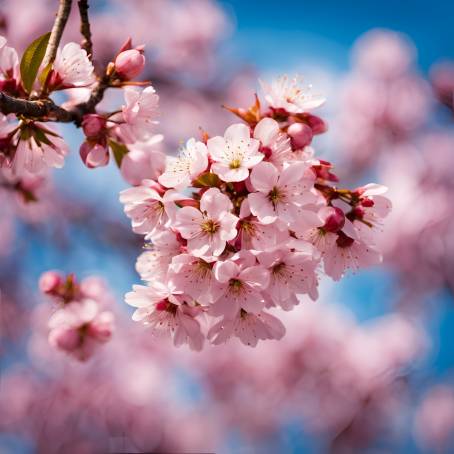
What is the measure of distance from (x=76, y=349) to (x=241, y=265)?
1.17 metres

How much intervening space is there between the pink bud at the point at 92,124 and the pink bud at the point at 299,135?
586mm

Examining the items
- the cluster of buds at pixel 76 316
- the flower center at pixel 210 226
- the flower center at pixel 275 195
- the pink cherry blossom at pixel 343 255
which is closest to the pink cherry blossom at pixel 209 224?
the flower center at pixel 210 226

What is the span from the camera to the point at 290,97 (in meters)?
1.70

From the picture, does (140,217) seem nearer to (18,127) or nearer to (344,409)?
(18,127)

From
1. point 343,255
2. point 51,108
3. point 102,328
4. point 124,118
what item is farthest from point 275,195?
point 102,328

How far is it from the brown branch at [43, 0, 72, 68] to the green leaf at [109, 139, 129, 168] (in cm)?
35

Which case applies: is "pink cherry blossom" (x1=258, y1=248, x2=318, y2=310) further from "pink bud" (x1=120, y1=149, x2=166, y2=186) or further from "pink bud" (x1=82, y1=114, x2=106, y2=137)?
"pink bud" (x1=82, y1=114, x2=106, y2=137)

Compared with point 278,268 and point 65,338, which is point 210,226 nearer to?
point 278,268

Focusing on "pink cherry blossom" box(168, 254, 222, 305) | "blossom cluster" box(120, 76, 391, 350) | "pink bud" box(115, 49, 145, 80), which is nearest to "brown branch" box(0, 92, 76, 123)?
"pink bud" box(115, 49, 145, 80)

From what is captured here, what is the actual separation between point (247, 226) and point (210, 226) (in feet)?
0.32

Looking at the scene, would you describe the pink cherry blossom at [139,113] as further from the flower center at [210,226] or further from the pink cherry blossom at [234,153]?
the flower center at [210,226]

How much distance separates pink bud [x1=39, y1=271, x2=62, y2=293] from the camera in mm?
2127

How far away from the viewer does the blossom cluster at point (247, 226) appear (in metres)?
1.36

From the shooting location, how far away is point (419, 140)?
548cm
